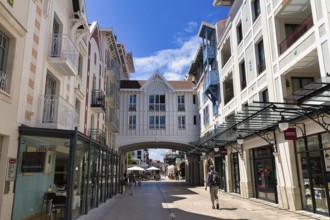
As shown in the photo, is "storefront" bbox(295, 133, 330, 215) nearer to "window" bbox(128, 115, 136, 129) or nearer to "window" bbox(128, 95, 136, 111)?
"window" bbox(128, 115, 136, 129)

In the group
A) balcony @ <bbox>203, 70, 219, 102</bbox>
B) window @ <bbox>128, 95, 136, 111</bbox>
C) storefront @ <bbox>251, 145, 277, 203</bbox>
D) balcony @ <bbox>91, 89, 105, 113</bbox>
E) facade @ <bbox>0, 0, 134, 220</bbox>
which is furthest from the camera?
window @ <bbox>128, 95, 136, 111</bbox>

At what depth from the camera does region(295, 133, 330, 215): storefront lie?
11.0 m

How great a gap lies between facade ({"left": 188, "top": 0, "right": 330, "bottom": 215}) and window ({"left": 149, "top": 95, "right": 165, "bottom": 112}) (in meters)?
14.3

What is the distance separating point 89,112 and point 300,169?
1330cm

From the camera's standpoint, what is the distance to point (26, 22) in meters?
9.39

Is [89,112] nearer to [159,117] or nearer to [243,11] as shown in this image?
[243,11]

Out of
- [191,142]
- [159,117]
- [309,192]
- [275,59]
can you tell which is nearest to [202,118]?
[191,142]

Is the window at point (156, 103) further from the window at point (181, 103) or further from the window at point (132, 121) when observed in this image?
the window at point (132, 121)

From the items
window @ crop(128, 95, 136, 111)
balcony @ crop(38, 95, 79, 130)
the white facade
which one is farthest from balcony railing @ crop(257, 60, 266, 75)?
window @ crop(128, 95, 136, 111)

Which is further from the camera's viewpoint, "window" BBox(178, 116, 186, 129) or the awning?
"window" BBox(178, 116, 186, 129)

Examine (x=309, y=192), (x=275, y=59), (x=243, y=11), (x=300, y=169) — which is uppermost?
(x=243, y=11)

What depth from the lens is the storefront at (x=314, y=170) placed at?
36.2ft

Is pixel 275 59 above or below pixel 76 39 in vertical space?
below

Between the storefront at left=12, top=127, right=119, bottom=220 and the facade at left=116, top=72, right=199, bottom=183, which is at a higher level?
the facade at left=116, top=72, right=199, bottom=183
